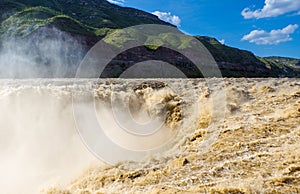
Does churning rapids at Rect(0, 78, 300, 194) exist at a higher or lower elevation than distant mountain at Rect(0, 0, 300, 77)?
lower

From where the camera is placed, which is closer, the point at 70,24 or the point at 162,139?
the point at 162,139

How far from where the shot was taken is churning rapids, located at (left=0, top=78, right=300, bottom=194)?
377 inches

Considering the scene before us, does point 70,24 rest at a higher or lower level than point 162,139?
higher

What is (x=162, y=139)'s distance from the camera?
13828mm

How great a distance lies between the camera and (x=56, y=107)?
56.8 ft

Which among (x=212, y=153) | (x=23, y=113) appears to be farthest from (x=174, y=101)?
(x=23, y=113)

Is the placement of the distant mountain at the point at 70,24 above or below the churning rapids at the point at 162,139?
above

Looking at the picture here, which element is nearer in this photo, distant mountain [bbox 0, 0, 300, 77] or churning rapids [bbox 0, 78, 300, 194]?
churning rapids [bbox 0, 78, 300, 194]

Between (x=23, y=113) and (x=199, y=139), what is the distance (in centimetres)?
1111

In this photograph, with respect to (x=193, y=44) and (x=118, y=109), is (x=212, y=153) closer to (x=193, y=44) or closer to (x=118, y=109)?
(x=118, y=109)

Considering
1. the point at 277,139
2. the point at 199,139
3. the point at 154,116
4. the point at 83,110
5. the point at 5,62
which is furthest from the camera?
the point at 5,62

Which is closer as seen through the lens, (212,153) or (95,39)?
(212,153)

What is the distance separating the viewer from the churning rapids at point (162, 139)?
9.58 m

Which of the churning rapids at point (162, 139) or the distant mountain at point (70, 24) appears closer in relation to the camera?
the churning rapids at point (162, 139)
